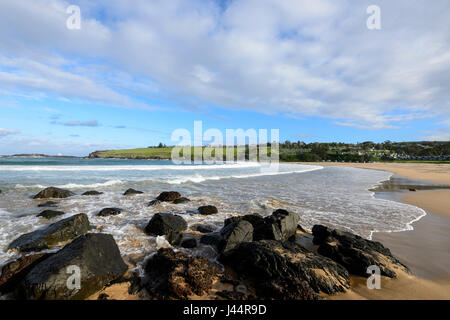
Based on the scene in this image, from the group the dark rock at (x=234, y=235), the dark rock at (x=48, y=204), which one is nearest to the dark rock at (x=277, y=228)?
the dark rock at (x=234, y=235)

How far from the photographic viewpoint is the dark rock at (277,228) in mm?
5907

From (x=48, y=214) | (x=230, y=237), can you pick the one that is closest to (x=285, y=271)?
(x=230, y=237)

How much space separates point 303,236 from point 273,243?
99.0 inches

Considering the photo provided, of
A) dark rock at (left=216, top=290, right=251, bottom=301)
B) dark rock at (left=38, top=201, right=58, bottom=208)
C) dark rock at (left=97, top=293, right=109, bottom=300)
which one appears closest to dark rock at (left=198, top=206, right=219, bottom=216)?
dark rock at (left=216, top=290, right=251, bottom=301)

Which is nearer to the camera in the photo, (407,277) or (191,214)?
(407,277)

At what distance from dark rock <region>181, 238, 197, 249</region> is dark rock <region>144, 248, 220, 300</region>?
3.44 ft

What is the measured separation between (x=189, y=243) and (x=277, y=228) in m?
2.72

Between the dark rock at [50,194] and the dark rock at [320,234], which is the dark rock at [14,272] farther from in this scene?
the dark rock at [50,194]

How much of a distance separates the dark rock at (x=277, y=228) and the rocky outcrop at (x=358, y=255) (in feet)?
3.58

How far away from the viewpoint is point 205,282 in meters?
3.93

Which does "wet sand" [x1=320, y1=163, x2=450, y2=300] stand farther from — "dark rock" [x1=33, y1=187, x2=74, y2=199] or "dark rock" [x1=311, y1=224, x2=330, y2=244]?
"dark rock" [x1=33, y1=187, x2=74, y2=199]

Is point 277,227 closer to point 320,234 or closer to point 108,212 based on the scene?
point 320,234

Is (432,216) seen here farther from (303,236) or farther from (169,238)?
(169,238)
